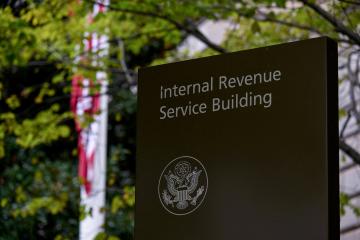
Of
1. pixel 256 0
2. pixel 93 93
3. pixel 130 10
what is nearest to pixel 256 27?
pixel 256 0

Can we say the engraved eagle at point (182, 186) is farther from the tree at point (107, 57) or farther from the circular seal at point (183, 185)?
the tree at point (107, 57)

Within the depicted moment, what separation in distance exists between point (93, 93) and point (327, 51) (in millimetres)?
8521

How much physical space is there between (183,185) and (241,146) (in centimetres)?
42

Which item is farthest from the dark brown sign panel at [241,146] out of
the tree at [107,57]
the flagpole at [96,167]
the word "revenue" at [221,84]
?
the flagpole at [96,167]

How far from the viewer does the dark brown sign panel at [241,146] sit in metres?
4.36

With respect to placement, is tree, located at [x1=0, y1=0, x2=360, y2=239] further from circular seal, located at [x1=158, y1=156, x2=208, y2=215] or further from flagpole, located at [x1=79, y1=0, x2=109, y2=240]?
circular seal, located at [x1=158, y1=156, x2=208, y2=215]

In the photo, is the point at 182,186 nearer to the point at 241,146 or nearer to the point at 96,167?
the point at 241,146

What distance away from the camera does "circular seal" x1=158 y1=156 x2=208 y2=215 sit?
477cm

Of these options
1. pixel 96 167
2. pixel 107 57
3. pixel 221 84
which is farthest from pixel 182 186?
pixel 96 167

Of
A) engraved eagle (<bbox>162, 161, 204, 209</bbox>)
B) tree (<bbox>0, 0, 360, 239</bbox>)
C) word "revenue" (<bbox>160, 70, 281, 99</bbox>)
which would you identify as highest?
tree (<bbox>0, 0, 360, 239</bbox>)

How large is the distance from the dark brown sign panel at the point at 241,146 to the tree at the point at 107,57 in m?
3.23

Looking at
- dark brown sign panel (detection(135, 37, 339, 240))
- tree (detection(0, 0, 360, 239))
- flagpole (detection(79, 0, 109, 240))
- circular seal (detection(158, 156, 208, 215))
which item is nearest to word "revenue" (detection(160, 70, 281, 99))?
dark brown sign panel (detection(135, 37, 339, 240))

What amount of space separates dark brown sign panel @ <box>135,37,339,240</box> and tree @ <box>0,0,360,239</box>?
323 cm

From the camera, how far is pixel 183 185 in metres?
4.84
